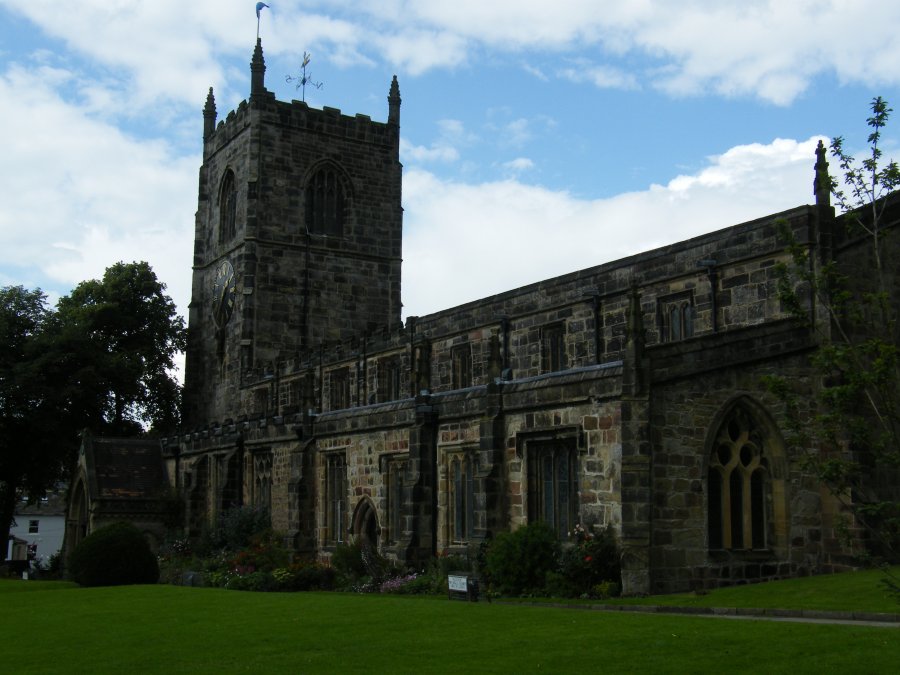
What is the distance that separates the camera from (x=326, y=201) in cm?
5850

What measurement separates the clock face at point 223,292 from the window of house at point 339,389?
417 inches

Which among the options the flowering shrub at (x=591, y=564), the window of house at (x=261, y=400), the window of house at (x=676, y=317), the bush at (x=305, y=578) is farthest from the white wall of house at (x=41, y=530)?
the flowering shrub at (x=591, y=564)

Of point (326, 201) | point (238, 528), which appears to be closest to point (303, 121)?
point (326, 201)

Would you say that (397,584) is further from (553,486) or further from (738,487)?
(738,487)

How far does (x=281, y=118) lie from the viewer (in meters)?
57.3

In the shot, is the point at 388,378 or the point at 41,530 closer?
the point at 388,378

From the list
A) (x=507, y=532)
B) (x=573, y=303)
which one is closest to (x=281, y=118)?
(x=573, y=303)

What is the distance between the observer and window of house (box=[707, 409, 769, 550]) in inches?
967

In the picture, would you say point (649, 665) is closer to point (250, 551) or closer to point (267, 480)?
point (250, 551)

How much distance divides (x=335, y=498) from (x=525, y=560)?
12.1m

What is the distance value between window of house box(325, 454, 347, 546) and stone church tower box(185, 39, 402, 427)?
18005 millimetres

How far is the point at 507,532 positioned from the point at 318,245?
33.9 metres

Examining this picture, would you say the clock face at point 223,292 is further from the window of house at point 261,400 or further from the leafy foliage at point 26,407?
the leafy foliage at point 26,407

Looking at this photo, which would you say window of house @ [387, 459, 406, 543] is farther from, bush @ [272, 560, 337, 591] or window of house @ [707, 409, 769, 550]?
window of house @ [707, 409, 769, 550]
